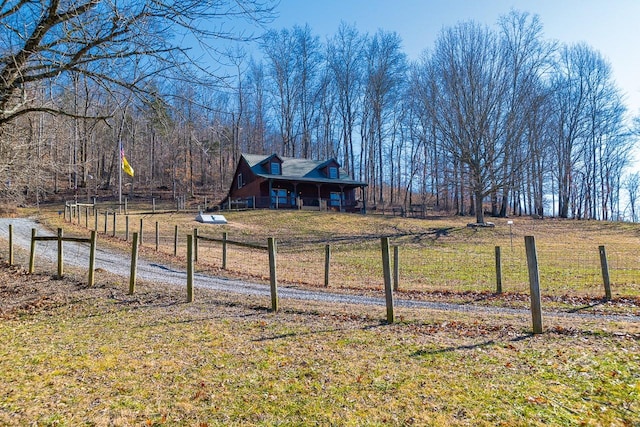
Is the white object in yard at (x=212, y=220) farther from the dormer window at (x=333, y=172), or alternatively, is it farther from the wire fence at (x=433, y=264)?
the dormer window at (x=333, y=172)

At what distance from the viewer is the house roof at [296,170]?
126 feet

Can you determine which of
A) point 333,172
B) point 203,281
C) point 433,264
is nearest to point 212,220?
point 203,281

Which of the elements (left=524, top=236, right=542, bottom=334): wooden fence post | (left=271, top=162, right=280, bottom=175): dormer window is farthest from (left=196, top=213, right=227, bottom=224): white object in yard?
(left=524, top=236, right=542, bottom=334): wooden fence post

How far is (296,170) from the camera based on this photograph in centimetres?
4006

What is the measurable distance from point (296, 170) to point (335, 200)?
5296mm

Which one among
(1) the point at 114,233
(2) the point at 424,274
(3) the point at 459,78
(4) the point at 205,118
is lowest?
(2) the point at 424,274

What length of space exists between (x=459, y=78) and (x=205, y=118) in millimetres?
26591

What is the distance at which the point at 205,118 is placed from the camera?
5.22 m

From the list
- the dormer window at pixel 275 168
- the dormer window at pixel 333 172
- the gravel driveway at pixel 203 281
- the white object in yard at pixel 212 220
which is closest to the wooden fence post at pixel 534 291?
the gravel driveway at pixel 203 281

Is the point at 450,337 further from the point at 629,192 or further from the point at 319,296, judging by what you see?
the point at 629,192

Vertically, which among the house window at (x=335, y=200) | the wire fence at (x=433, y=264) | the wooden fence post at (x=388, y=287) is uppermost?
the house window at (x=335, y=200)

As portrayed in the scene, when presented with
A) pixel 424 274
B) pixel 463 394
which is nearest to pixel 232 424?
pixel 463 394

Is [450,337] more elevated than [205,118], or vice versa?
[205,118]

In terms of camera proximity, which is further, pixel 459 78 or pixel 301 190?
pixel 301 190
